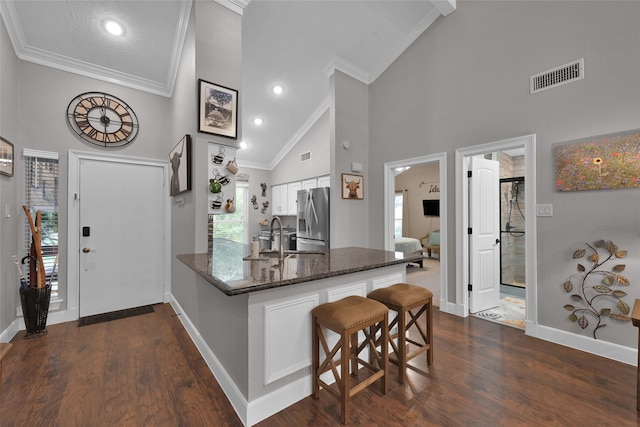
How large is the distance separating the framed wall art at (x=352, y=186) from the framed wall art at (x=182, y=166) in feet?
7.10

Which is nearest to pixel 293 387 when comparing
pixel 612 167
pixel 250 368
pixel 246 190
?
pixel 250 368

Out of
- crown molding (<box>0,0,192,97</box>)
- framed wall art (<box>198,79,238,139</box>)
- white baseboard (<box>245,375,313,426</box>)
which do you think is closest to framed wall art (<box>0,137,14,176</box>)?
crown molding (<box>0,0,192,97</box>)

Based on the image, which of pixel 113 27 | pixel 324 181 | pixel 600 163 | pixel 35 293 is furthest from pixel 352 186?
pixel 35 293

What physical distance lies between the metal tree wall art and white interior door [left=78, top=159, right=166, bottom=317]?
4.68m

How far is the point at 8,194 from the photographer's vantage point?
2594 millimetres

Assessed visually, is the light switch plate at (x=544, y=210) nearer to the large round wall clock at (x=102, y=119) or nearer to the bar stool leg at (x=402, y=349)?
the bar stool leg at (x=402, y=349)

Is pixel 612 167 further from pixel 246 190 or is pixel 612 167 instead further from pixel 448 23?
pixel 246 190

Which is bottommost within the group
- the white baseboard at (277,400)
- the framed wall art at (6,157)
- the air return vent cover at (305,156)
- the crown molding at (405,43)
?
the white baseboard at (277,400)

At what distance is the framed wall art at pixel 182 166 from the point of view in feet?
8.59

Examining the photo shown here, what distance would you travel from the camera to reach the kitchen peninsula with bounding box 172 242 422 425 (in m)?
1.59

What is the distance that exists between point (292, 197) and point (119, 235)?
3403 mm

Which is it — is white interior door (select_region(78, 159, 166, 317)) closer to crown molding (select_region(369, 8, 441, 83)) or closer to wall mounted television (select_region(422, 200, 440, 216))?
crown molding (select_region(369, 8, 441, 83))

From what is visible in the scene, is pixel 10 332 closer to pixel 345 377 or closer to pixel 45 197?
pixel 45 197

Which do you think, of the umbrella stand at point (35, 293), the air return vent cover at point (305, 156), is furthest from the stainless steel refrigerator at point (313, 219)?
the umbrella stand at point (35, 293)
